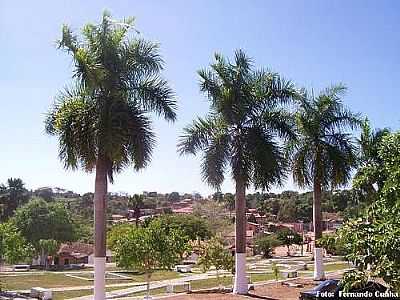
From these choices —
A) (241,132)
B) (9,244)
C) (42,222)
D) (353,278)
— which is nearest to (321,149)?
(241,132)

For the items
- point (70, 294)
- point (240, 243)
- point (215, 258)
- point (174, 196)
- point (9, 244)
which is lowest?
point (70, 294)

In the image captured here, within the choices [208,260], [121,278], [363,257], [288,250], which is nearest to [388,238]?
[363,257]

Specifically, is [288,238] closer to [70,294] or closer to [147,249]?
[70,294]

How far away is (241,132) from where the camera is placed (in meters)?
22.5

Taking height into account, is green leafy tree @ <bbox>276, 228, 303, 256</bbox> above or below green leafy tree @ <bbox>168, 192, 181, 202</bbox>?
below

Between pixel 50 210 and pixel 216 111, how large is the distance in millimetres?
53266

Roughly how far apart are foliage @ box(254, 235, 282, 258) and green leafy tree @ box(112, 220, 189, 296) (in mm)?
47607

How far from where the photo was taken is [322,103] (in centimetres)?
2717

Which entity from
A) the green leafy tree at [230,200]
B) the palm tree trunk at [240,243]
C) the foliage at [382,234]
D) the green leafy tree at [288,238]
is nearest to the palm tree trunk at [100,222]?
the palm tree trunk at [240,243]

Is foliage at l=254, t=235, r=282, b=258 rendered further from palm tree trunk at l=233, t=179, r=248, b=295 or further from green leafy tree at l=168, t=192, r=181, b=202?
green leafy tree at l=168, t=192, r=181, b=202

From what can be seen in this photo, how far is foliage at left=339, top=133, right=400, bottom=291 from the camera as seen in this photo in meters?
7.98

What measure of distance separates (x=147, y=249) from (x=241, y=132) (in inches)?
239

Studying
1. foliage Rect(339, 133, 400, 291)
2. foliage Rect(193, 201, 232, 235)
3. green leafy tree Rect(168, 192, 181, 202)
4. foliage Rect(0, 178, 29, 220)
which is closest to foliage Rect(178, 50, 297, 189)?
foliage Rect(339, 133, 400, 291)

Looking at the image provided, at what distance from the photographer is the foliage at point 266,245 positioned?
224 feet
